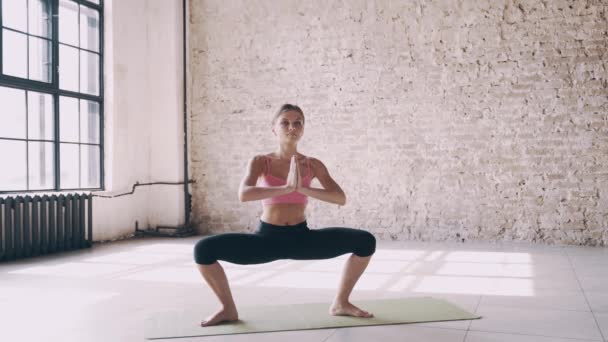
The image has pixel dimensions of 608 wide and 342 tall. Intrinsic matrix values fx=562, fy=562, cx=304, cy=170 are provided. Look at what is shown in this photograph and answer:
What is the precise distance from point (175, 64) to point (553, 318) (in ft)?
18.8

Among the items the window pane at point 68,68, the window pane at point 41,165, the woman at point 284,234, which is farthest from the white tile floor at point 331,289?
the window pane at point 68,68

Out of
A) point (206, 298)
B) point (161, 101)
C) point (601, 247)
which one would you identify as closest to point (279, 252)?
point (206, 298)

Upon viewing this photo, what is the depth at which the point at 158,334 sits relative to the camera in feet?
9.14

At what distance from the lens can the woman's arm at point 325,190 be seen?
276 cm

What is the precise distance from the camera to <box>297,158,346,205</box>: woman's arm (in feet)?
9.06

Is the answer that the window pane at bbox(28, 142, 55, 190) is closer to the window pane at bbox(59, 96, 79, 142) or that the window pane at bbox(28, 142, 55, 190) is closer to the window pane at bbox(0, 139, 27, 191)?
the window pane at bbox(0, 139, 27, 191)

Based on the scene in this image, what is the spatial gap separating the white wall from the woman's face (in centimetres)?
446

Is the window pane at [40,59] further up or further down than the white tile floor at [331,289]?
further up

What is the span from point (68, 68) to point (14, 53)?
0.76 m

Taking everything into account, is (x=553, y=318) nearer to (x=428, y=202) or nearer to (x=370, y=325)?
(x=370, y=325)

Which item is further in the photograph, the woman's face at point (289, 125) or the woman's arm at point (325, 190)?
the woman's face at point (289, 125)

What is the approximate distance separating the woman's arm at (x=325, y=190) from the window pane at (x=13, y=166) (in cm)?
386

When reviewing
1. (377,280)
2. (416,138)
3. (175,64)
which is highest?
(175,64)

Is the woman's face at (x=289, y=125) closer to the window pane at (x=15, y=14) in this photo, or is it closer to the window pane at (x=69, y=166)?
the window pane at (x=15, y=14)
